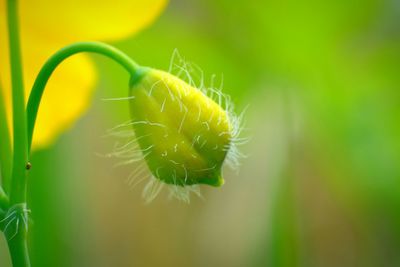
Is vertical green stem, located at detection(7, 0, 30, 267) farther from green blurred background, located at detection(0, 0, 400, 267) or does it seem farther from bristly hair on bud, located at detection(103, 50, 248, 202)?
green blurred background, located at detection(0, 0, 400, 267)

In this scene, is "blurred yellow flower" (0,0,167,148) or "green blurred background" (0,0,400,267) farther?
"green blurred background" (0,0,400,267)

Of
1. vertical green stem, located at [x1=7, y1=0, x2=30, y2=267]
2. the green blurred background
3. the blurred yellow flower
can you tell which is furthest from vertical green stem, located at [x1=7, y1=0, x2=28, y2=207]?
the green blurred background

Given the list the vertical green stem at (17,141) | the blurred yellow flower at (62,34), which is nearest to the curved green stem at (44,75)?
the vertical green stem at (17,141)

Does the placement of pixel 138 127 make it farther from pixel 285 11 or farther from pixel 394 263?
pixel 394 263

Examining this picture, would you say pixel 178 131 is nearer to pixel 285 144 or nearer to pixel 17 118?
pixel 17 118

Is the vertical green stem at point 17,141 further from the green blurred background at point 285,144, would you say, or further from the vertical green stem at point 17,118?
the green blurred background at point 285,144

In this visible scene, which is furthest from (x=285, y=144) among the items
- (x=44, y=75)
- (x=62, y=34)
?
(x=44, y=75)
